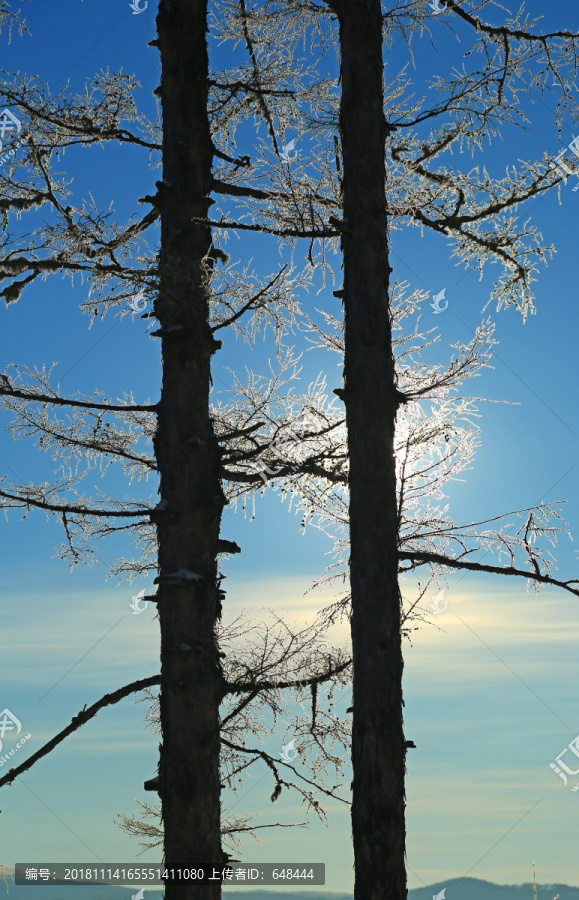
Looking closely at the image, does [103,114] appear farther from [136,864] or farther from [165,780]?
[136,864]

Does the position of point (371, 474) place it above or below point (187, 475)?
below

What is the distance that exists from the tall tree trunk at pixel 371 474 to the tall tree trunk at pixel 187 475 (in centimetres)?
144

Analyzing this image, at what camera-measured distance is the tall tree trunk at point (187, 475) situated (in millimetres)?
7223

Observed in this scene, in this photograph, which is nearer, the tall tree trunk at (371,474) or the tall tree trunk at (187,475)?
the tall tree trunk at (371,474)

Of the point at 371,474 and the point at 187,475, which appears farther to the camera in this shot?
the point at 187,475

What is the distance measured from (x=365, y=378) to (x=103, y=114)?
15.3ft

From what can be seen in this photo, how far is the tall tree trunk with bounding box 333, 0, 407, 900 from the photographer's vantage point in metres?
6.42

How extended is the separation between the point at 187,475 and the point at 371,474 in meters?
1.76

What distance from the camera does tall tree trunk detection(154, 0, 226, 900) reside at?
722cm

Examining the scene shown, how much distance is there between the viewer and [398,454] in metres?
7.52

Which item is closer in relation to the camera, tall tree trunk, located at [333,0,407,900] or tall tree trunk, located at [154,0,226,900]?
tall tree trunk, located at [333,0,407,900]

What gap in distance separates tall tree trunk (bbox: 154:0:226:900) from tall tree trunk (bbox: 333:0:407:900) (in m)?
1.44

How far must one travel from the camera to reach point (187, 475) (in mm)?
7746

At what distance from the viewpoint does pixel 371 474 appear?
693 cm
